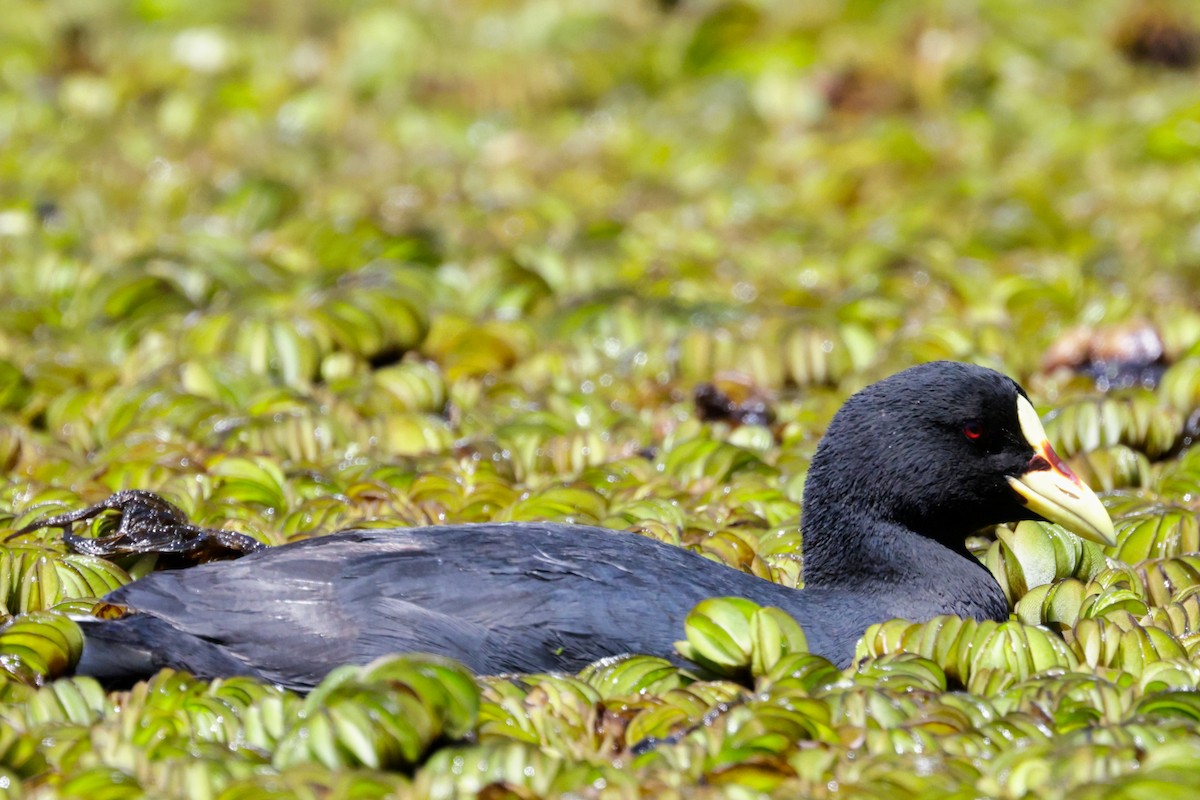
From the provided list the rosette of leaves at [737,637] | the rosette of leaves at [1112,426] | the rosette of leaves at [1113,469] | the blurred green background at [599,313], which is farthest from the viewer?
the rosette of leaves at [1112,426]

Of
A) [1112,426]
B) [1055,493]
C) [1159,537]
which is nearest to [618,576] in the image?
[1055,493]

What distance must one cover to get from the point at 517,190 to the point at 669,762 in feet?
19.3

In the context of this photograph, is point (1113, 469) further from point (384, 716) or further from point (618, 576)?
point (384, 716)

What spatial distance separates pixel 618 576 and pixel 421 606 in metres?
0.47

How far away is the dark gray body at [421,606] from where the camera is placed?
370 centimetres

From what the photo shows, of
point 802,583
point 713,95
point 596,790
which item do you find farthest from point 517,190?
point 596,790

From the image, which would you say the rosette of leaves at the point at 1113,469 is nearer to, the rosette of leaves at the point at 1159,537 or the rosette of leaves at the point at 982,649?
the rosette of leaves at the point at 1159,537

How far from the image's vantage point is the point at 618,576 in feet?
12.7

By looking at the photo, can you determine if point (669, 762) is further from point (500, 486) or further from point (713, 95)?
point (713, 95)

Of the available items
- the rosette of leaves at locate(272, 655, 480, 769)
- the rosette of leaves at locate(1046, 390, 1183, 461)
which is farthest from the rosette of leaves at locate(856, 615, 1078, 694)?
the rosette of leaves at locate(1046, 390, 1183, 461)

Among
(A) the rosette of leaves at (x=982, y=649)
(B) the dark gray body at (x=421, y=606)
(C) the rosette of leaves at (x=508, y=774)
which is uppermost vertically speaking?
(B) the dark gray body at (x=421, y=606)

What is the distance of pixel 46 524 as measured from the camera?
4.36 m

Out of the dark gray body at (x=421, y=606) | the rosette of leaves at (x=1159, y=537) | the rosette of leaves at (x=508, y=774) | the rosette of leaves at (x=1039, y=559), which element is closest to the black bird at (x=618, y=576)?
the dark gray body at (x=421, y=606)

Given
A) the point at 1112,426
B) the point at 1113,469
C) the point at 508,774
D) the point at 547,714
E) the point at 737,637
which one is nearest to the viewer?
the point at 508,774
